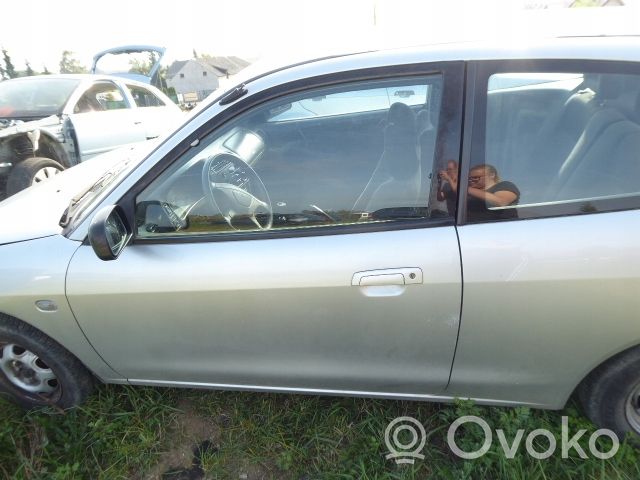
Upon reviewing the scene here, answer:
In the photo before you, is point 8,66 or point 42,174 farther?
point 8,66

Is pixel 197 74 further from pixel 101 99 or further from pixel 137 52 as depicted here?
pixel 101 99

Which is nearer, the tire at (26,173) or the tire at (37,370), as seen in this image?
the tire at (37,370)

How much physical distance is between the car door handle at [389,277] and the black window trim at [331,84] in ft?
0.52

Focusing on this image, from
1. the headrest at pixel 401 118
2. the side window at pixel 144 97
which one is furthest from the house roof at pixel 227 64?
the headrest at pixel 401 118

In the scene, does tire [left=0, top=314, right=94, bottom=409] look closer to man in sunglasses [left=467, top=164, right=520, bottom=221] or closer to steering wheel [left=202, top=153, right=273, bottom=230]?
steering wheel [left=202, top=153, right=273, bottom=230]

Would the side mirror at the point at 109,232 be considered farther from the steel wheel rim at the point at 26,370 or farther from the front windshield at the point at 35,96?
the front windshield at the point at 35,96

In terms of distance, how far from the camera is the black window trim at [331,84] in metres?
1.46

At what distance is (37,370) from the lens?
6.81 ft

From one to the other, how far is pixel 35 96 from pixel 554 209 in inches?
235

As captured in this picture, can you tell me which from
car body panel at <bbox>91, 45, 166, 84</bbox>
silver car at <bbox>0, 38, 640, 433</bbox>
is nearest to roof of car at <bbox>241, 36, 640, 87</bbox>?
silver car at <bbox>0, 38, 640, 433</bbox>

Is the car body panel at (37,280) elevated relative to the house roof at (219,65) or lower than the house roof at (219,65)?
elevated

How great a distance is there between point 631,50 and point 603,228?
60 centimetres

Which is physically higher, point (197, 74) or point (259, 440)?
point (259, 440)

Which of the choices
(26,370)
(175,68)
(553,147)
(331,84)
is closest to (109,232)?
(331,84)
